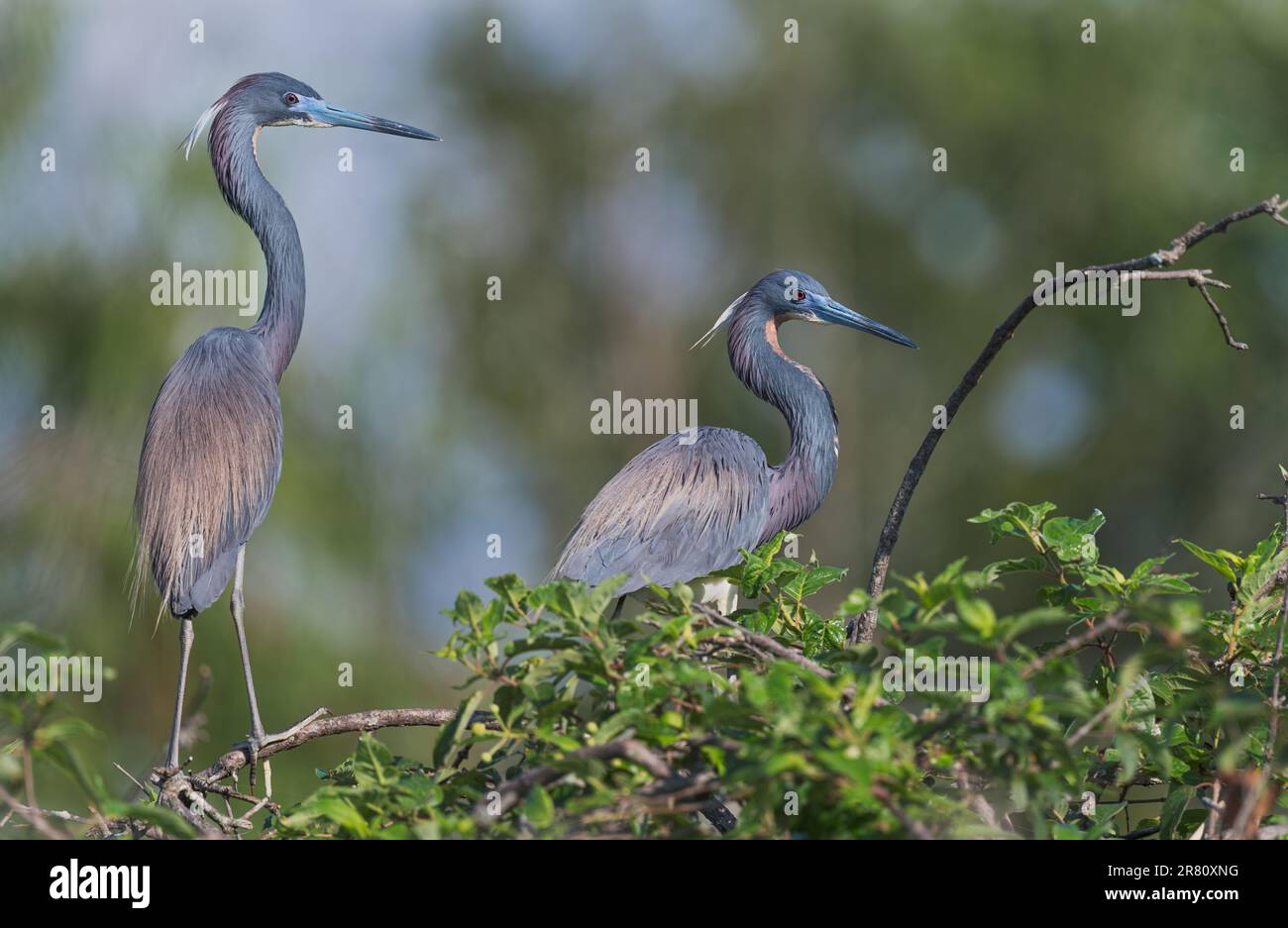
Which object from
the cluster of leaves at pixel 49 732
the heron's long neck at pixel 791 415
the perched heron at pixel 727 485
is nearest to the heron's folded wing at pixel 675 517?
the perched heron at pixel 727 485

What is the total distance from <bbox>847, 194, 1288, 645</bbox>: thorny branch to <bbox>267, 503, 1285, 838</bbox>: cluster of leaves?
0.25m

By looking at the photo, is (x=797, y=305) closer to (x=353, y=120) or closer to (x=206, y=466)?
(x=353, y=120)

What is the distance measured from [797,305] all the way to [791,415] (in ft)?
1.60

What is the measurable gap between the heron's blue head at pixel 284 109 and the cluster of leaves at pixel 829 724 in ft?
10.5

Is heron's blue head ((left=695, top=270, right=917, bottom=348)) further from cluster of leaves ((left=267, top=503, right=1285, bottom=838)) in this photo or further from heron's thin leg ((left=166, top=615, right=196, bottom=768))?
cluster of leaves ((left=267, top=503, right=1285, bottom=838))

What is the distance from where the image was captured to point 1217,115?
1669cm

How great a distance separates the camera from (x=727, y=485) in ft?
17.0

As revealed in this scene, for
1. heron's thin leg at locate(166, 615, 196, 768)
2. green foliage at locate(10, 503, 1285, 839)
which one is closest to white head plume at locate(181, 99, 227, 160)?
heron's thin leg at locate(166, 615, 196, 768)

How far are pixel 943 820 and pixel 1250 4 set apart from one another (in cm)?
1790

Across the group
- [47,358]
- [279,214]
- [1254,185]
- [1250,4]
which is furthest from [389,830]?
[1250,4]

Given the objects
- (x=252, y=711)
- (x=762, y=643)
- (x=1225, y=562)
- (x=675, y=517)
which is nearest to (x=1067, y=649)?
(x=762, y=643)

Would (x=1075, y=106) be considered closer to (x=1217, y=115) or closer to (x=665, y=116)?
(x=1217, y=115)

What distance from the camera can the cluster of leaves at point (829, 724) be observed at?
1.91 m

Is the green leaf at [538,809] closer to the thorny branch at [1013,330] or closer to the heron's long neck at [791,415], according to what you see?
the thorny branch at [1013,330]
